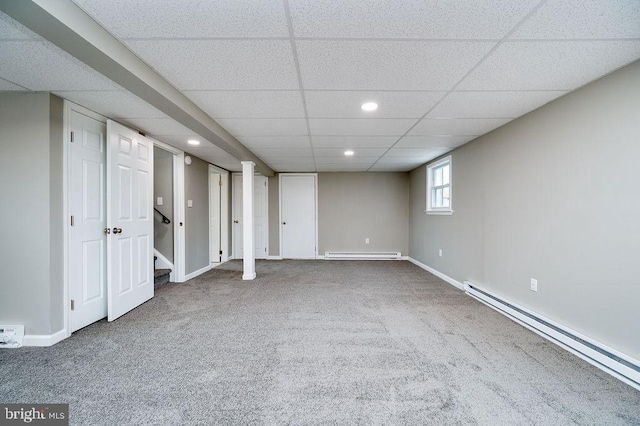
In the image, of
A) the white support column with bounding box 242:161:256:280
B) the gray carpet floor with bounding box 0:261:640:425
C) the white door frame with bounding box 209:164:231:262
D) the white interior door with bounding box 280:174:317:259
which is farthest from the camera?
the white interior door with bounding box 280:174:317:259

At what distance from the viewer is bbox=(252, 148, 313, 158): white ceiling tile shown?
4233 mm

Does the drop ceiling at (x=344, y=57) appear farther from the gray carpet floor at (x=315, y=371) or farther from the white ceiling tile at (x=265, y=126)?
the gray carpet floor at (x=315, y=371)

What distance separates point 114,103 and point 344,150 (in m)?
2.89

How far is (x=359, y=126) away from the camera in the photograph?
306cm

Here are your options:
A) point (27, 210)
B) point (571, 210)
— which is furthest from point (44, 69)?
point (571, 210)

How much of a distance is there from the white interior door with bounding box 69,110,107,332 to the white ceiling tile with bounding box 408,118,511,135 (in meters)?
3.36

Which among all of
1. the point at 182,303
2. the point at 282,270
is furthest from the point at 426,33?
the point at 282,270

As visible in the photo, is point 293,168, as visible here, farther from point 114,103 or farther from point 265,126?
point 114,103

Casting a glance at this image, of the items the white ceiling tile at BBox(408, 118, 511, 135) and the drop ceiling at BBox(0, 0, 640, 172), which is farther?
the white ceiling tile at BBox(408, 118, 511, 135)

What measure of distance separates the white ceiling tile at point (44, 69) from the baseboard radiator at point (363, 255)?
5.14m

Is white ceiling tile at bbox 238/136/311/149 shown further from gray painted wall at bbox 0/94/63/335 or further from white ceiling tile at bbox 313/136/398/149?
gray painted wall at bbox 0/94/63/335

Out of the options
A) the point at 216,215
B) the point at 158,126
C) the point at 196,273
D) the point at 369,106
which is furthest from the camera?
the point at 216,215

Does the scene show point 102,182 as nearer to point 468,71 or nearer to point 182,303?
point 182,303

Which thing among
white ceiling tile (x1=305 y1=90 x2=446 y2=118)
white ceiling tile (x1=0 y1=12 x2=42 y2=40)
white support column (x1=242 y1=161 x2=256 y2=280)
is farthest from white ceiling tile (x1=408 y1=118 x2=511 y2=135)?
white ceiling tile (x1=0 y1=12 x2=42 y2=40)
